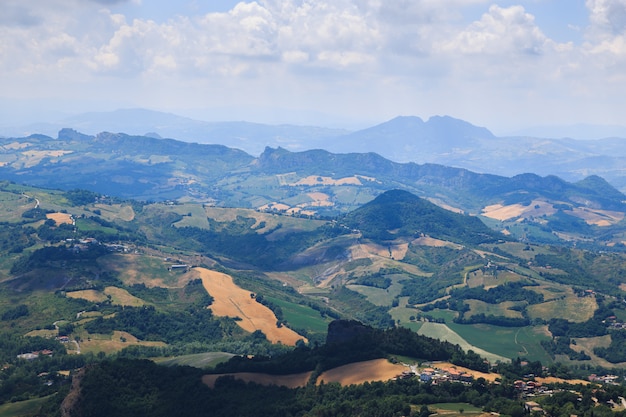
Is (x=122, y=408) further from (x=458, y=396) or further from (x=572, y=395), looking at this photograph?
(x=572, y=395)

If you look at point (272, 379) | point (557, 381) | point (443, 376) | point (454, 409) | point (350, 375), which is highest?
point (454, 409)

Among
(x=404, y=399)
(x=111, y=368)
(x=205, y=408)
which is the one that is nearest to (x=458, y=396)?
(x=404, y=399)

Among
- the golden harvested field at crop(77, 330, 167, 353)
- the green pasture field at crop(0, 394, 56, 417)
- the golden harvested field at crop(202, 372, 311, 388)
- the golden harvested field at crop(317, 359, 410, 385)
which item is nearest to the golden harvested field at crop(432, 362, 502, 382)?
the golden harvested field at crop(317, 359, 410, 385)

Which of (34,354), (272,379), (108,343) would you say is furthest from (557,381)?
(34,354)

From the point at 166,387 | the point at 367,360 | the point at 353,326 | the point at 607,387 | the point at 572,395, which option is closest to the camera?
the point at 572,395

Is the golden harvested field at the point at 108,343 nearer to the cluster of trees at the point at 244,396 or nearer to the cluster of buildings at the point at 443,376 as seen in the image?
the cluster of trees at the point at 244,396

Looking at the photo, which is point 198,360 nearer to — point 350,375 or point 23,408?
point 350,375
